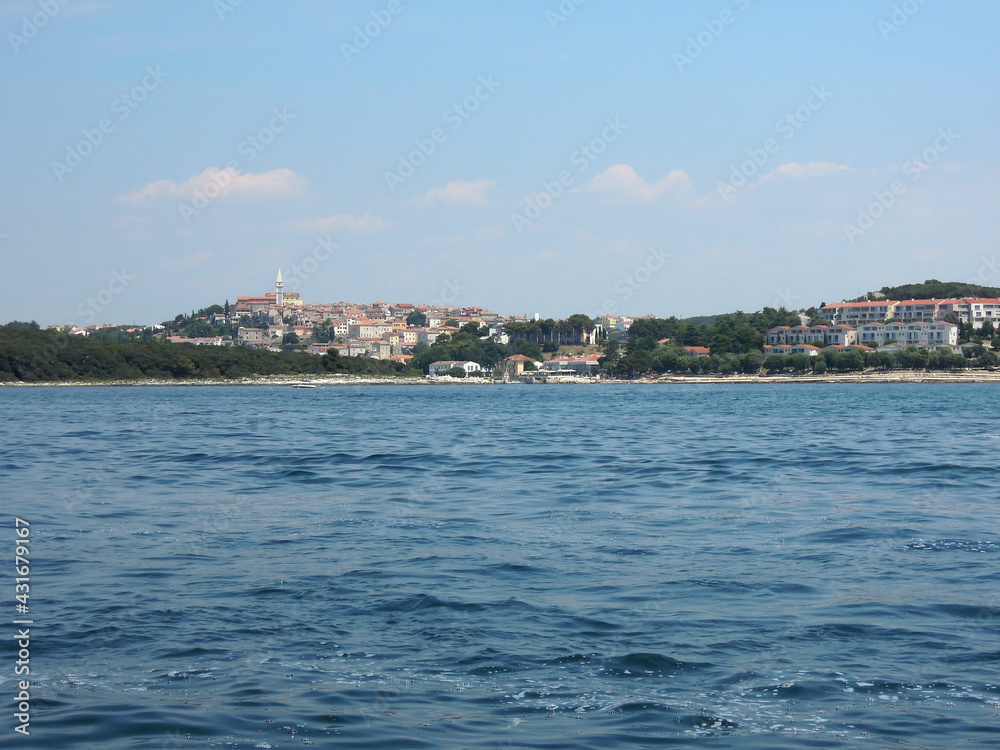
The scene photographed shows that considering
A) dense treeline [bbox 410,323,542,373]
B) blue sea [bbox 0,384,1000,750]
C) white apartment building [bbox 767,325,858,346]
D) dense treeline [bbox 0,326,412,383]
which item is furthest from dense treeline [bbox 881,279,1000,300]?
blue sea [bbox 0,384,1000,750]

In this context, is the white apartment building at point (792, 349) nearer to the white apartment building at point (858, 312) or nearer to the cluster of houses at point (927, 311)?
the cluster of houses at point (927, 311)

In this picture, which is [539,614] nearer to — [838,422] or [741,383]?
[838,422]

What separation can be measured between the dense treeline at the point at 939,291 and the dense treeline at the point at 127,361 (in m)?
109

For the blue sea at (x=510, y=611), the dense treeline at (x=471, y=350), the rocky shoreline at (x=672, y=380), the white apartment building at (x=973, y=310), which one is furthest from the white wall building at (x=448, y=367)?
the blue sea at (x=510, y=611)

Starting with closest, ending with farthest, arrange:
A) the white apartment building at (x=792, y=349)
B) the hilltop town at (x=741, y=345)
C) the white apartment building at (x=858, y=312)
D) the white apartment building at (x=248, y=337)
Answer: the hilltop town at (x=741, y=345)
the white apartment building at (x=792, y=349)
the white apartment building at (x=858, y=312)
the white apartment building at (x=248, y=337)

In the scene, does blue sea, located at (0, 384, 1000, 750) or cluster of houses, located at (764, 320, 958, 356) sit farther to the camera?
cluster of houses, located at (764, 320, 958, 356)

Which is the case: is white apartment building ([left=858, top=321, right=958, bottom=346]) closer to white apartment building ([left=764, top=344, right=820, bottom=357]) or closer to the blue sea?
white apartment building ([left=764, top=344, right=820, bottom=357])

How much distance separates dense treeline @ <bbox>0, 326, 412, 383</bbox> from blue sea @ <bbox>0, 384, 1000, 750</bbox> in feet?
319

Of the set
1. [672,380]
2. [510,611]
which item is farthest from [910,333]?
[510,611]

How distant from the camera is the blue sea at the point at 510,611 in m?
5.21

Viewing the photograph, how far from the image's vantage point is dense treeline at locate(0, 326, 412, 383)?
102375 millimetres

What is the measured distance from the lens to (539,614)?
726cm

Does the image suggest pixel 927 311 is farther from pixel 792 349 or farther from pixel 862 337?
pixel 792 349

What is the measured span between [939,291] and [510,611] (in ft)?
609
